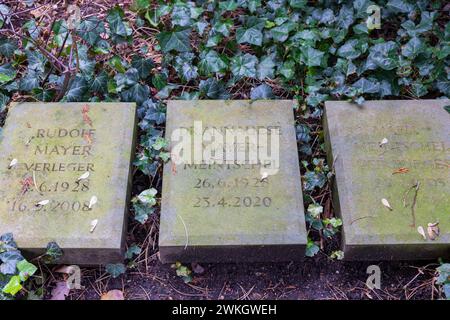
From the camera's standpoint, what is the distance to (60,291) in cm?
243

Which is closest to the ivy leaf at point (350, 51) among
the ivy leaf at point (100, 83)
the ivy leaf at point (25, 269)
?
the ivy leaf at point (100, 83)

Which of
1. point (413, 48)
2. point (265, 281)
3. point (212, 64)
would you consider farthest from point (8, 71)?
point (413, 48)

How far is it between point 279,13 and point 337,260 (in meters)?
1.59

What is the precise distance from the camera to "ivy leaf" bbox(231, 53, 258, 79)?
3.04 meters

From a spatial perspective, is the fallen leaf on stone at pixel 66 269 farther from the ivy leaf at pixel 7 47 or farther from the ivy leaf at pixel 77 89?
the ivy leaf at pixel 7 47

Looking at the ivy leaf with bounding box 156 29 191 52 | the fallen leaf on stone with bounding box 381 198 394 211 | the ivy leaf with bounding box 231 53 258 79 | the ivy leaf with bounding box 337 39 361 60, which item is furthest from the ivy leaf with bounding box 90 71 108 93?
the fallen leaf on stone with bounding box 381 198 394 211

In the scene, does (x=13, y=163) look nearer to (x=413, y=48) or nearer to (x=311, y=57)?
(x=311, y=57)

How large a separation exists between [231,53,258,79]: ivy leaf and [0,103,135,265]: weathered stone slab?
67cm

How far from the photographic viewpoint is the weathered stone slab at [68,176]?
2.36 meters

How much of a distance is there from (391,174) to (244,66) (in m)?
1.07

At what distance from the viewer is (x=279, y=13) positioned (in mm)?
3234

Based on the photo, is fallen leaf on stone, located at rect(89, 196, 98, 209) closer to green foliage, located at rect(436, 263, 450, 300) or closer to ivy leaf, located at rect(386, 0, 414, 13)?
green foliage, located at rect(436, 263, 450, 300)
